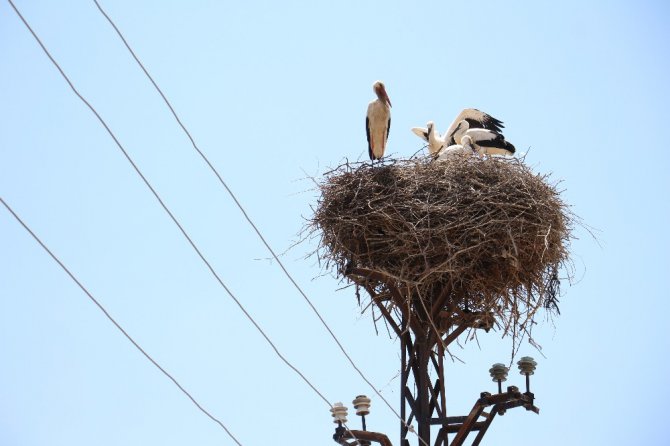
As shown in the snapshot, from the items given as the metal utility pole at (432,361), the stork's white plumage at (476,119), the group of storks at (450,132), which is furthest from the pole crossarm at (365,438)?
the stork's white plumage at (476,119)

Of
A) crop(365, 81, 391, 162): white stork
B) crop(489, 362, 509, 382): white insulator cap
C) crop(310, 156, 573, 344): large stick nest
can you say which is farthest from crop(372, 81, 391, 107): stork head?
crop(489, 362, 509, 382): white insulator cap

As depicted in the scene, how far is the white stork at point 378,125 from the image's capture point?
13.2 meters

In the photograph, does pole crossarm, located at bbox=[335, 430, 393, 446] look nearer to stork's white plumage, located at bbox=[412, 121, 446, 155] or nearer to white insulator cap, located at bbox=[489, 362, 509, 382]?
white insulator cap, located at bbox=[489, 362, 509, 382]

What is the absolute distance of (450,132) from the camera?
43.7 feet

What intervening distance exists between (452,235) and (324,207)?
3.89 ft

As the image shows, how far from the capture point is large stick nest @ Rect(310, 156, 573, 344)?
10.1m

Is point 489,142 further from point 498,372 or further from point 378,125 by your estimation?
point 498,372

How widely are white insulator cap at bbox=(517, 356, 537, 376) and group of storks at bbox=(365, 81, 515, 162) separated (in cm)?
321

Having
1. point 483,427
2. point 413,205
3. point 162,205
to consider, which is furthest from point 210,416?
point 413,205

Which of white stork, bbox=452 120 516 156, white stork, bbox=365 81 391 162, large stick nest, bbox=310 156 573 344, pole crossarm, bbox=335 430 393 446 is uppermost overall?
white stork, bbox=365 81 391 162

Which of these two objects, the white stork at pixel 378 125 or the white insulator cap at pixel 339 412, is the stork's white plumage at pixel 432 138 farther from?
the white insulator cap at pixel 339 412

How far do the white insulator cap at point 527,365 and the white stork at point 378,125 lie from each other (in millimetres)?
4006

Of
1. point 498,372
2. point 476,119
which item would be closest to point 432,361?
point 498,372

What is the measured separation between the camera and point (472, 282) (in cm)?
1034
